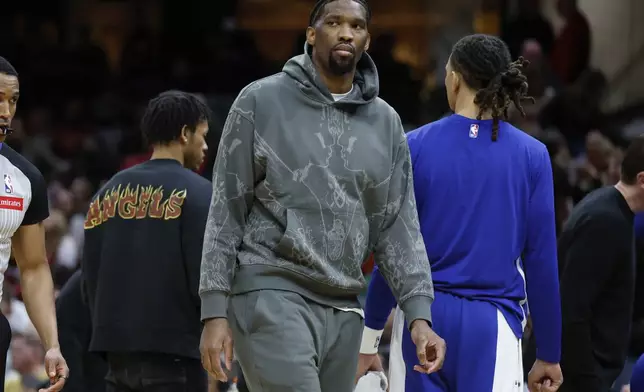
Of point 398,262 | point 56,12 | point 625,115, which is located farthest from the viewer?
point 56,12

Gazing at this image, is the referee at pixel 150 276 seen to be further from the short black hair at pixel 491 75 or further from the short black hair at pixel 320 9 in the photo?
the short black hair at pixel 320 9

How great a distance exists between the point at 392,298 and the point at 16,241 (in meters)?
1.53

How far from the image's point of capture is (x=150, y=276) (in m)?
6.65

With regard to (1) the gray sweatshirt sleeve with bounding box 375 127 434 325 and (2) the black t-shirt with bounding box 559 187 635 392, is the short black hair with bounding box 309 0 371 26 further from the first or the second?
(2) the black t-shirt with bounding box 559 187 635 392

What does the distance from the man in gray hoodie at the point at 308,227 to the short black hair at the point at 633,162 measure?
180 centimetres

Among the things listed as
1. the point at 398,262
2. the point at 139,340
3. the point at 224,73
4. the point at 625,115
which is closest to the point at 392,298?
the point at 398,262

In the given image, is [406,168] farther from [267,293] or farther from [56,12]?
[56,12]

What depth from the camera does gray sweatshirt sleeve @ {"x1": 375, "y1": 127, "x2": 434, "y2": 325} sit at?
16.9 ft

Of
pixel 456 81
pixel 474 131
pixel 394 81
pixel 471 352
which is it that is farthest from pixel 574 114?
pixel 471 352

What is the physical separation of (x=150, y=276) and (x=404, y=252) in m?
1.81

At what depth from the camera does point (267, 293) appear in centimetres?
491

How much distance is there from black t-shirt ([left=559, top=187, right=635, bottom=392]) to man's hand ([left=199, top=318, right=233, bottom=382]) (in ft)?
7.10

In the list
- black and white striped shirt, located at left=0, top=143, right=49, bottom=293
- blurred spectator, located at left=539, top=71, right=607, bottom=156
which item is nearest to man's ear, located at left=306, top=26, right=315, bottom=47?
black and white striped shirt, located at left=0, top=143, right=49, bottom=293

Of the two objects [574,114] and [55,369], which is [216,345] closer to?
[55,369]
